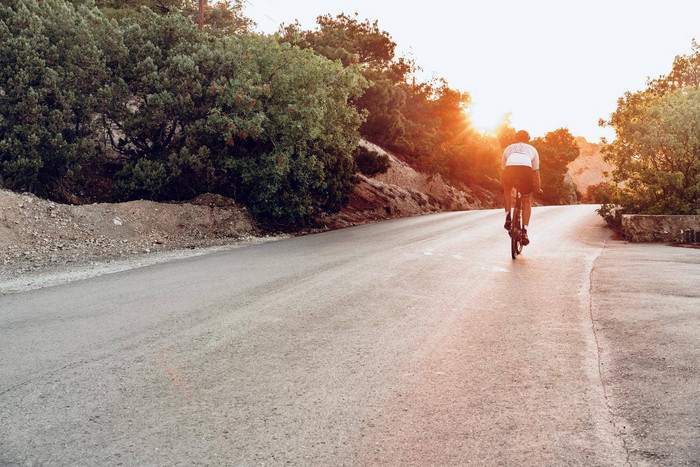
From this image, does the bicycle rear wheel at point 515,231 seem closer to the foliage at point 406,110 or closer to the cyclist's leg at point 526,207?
the cyclist's leg at point 526,207

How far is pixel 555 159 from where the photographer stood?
74.3 m

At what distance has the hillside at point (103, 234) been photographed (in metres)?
11.1

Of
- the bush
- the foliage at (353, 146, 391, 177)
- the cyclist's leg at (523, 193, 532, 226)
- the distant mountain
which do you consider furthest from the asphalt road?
the distant mountain

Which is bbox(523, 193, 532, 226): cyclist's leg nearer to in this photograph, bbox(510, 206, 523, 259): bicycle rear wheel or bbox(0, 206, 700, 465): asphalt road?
bbox(510, 206, 523, 259): bicycle rear wheel

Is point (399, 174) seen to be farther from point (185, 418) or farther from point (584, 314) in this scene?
point (185, 418)

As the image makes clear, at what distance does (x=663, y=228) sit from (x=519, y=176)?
6288 mm

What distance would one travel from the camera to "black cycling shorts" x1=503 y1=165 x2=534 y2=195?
10499mm

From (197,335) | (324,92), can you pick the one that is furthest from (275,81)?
(197,335)

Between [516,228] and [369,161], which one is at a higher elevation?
[369,161]

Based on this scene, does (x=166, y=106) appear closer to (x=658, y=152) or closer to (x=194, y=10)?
(x=658, y=152)

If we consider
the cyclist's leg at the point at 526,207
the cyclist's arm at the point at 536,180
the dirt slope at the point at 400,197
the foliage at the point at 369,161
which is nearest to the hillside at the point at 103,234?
the dirt slope at the point at 400,197

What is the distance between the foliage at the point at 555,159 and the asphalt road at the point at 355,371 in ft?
217

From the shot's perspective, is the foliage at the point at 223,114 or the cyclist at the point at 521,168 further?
the foliage at the point at 223,114

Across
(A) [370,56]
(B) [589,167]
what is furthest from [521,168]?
(B) [589,167]
